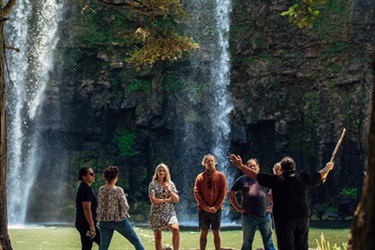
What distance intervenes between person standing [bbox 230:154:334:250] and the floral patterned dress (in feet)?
6.35

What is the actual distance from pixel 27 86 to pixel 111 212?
65.8 feet

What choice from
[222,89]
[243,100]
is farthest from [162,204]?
[222,89]

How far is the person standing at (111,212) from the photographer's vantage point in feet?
22.5

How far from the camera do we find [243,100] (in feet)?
80.0

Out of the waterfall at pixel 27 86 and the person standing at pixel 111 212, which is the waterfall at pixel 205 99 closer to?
→ the waterfall at pixel 27 86

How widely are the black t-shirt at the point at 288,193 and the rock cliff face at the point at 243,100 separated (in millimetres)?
16924

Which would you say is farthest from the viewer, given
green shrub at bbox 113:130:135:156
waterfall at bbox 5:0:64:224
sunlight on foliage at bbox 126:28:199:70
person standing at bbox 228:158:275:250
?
waterfall at bbox 5:0:64:224

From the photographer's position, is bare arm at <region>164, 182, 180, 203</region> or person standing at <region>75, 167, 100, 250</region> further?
bare arm at <region>164, 182, 180, 203</region>

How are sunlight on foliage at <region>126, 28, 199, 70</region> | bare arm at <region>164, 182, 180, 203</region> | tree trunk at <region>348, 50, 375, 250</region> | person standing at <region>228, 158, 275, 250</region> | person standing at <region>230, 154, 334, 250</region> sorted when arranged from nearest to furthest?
tree trunk at <region>348, 50, 375, 250</region>, person standing at <region>230, 154, 334, 250</region>, bare arm at <region>164, 182, 180, 203</region>, person standing at <region>228, 158, 275, 250</region>, sunlight on foliage at <region>126, 28, 199, 70</region>

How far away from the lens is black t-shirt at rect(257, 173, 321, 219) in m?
6.02

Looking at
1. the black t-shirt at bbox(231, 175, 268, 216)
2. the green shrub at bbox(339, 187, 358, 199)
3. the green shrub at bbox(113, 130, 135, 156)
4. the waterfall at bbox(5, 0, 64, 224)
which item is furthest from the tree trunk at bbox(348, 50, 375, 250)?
the waterfall at bbox(5, 0, 64, 224)

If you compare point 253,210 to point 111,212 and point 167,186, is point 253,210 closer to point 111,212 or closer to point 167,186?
point 167,186

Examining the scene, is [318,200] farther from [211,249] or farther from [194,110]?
[211,249]

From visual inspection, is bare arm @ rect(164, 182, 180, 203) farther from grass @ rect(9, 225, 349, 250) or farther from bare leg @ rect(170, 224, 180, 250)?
grass @ rect(9, 225, 349, 250)
